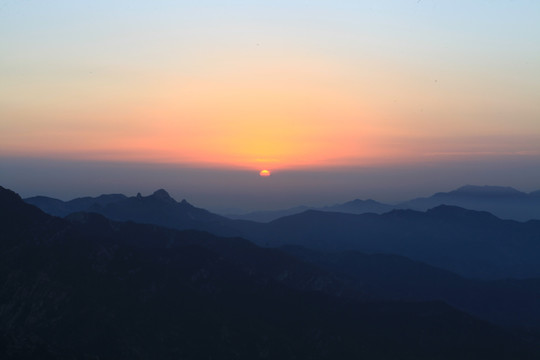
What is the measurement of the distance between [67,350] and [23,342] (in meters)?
17.0

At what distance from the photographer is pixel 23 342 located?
18288 centimetres

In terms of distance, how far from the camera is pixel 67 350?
193750mm
